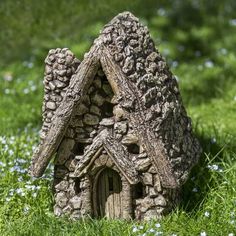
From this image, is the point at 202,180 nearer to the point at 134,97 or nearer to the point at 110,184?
the point at 110,184

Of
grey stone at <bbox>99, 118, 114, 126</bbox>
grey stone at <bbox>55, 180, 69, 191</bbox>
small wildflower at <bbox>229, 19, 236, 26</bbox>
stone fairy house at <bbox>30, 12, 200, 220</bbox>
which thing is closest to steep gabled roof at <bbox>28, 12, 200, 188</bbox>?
Result: stone fairy house at <bbox>30, 12, 200, 220</bbox>

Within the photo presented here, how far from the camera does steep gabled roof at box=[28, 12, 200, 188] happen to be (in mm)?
6332

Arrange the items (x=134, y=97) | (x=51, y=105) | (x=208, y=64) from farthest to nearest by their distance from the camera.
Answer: (x=208, y=64) < (x=51, y=105) < (x=134, y=97)

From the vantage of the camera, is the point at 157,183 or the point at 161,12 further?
the point at 161,12

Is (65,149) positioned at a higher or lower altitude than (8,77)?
lower

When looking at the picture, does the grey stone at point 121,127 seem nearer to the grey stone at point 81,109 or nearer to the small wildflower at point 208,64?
the grey stone at point 81,109

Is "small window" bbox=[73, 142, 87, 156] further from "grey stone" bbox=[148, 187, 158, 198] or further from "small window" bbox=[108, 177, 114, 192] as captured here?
"grey stone" bbox=[148, 187, 158, 198]

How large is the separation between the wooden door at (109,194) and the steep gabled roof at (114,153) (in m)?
0.34

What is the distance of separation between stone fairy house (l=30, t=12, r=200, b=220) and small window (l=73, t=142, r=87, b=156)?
0.01 m

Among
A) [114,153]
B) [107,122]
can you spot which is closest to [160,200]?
[114,153]

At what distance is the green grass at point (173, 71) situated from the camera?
6.69 meters

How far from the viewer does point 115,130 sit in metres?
6.55

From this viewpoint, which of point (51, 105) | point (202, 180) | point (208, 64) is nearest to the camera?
point (51, 105)

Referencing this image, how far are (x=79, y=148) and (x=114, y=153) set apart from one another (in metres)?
0.50
